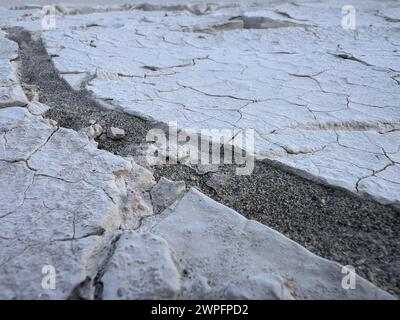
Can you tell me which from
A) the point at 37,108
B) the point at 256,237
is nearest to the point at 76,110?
the point at 37,108

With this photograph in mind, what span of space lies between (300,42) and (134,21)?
89.1 inches

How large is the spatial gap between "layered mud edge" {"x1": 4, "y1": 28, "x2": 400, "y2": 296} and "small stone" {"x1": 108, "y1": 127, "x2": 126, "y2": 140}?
0.08 ft

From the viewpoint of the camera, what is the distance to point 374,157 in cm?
167

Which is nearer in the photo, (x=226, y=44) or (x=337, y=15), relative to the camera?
(x=226, y=44)

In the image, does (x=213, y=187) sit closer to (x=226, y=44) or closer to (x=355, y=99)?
(x=355, y=99)

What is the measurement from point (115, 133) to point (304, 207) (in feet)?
3.26

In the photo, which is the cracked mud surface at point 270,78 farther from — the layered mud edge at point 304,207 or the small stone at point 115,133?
the small stone at point 115,133

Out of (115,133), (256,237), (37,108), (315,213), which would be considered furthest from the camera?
(37,108)

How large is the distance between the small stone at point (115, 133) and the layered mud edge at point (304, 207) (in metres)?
0.03

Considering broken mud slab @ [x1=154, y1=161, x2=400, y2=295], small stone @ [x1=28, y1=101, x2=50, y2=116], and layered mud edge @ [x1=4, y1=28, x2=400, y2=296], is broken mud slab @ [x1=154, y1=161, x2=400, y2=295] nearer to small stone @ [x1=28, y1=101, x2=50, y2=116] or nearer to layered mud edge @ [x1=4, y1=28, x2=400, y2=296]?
layered mud edge @ [x1=4, y1=28, x2=400, y2=296]

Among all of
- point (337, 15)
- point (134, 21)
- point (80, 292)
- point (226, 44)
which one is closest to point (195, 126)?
point (80, 292)

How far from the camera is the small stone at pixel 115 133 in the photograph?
181 centimetres

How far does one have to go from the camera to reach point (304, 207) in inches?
53.3

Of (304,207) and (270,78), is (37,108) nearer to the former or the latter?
(304,207)
